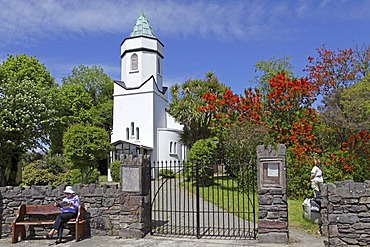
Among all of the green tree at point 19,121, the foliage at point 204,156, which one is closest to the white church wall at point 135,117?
the green tree at point 19,121

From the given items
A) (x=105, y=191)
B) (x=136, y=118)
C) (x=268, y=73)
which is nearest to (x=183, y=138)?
(x=136, y=118)

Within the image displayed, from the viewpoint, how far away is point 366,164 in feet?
49.6

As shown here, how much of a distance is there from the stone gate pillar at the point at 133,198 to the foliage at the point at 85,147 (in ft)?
32.7

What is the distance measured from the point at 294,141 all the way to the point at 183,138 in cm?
1062

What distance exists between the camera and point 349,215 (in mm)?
7438

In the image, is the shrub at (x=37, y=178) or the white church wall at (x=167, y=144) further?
the white church wall at (x=167, y=144)

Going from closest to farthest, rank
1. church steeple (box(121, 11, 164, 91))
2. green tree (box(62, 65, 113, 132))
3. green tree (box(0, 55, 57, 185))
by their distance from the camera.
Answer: green tree (box(0, 55, 57, 185)) < church steeple (box(121, 11, 164, 91)) < green tree (box(62, 65, 113, 132))

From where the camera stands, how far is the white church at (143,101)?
101 ft

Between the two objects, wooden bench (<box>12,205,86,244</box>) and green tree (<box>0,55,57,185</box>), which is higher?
green tree (<box>0,55,57,185</box>)

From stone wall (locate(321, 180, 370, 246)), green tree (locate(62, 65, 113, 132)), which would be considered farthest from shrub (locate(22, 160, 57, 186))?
green tree (locate(62, 65, 113, 132))

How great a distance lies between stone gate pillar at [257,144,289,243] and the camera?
27.0ft

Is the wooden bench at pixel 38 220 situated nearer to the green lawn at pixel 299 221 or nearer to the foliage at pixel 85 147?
the green lawn at pixel 299 221

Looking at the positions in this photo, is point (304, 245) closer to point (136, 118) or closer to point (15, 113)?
point (15, 113)

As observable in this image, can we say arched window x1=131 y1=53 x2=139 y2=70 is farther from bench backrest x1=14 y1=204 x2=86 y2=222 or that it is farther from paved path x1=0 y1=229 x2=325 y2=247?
paved path x1=0 y1=229 x2=325 y2=247
